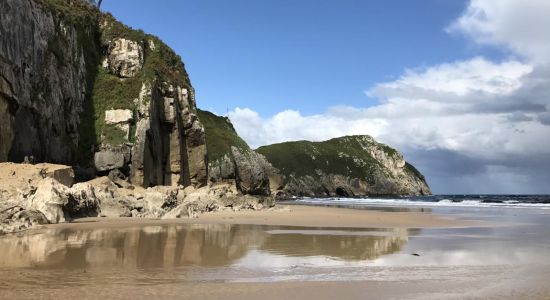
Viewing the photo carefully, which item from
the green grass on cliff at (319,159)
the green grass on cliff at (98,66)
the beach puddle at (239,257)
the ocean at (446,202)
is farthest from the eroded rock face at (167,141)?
the green grass on cliff at (319,159)

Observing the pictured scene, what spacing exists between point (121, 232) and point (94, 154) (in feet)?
73.4

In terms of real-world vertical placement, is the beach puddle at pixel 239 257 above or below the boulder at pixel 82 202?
below

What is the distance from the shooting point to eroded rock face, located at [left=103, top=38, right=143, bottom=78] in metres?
45.1

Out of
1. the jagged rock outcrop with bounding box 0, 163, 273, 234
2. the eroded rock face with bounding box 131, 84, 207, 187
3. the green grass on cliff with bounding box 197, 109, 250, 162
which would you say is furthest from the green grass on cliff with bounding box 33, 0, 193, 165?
the green grass on cliff with bounding box 197, 109, 250, 162

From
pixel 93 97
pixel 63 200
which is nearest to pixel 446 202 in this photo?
pixel 93 97

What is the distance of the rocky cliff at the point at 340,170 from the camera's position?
164250 mm

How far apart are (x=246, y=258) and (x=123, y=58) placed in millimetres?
37662

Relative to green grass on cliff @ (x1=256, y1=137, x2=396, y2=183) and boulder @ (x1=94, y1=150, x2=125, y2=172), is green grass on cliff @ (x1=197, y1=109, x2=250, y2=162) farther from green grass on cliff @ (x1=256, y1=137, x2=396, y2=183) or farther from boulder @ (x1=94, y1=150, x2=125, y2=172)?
green grass on cliff @ (x1=256, y1=137, x2=396, y2=183)

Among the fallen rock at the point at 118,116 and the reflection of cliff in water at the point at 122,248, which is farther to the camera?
the fallen rock at the point at 118,116

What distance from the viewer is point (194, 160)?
50688 millimetres

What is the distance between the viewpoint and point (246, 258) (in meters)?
12.1

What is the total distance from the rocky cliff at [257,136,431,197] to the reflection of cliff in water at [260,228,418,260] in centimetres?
13500

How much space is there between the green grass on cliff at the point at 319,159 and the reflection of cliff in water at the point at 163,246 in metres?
145

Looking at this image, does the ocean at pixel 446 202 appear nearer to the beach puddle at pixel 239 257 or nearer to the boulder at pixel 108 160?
the boulder at pixel 108 160
